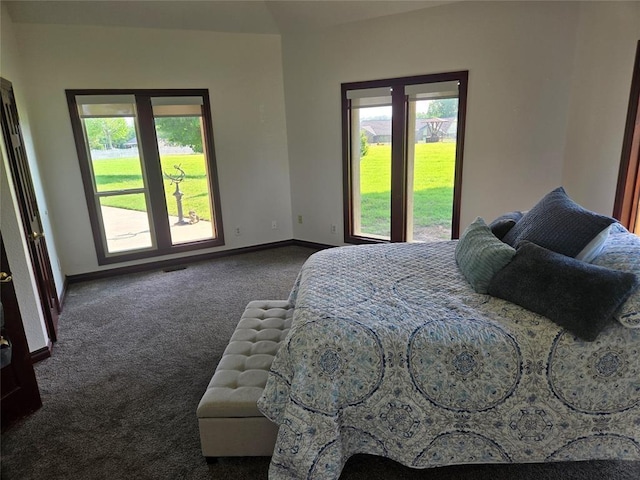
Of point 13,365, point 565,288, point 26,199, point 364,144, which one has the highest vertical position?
point 364,144

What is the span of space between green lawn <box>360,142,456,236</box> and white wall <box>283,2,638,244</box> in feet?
0.77

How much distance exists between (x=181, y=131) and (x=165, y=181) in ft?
2.00

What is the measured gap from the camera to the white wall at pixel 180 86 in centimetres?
405

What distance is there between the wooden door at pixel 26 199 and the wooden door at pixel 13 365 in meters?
0.86

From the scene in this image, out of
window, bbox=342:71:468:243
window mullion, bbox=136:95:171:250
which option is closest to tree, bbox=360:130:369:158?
window, bbox=342:71:468:243

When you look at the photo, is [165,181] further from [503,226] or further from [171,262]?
[503,226]

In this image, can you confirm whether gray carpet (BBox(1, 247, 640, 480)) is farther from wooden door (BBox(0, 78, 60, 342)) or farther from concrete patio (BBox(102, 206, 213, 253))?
concrete patio (BBox(102, 206, 213, 253))

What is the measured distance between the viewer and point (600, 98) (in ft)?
10.3

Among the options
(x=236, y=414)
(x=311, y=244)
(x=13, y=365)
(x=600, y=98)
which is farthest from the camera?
(x=311, y=244)

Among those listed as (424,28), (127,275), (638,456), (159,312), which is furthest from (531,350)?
(127,275)

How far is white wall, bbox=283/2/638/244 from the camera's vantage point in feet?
11.1

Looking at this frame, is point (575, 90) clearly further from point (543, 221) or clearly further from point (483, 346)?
point (483, 346)

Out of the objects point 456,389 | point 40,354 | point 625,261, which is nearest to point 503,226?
point 625,261

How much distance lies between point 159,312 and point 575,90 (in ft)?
13.3
